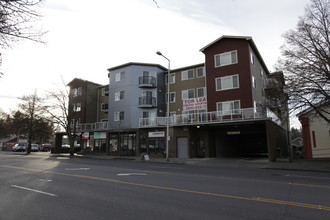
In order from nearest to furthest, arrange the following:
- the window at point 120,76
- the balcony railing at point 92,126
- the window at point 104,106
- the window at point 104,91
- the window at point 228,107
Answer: the window at point 228,107, the window at point 120,76, the balcony railing at point 92,126, the window at point 104,91, the window at point 104,106

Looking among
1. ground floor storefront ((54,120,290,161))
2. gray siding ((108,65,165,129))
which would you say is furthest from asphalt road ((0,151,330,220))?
gray siding ((108,65,165,129))

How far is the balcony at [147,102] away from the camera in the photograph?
35562mm

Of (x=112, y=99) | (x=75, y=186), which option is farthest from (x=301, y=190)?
(x=112, y=99)

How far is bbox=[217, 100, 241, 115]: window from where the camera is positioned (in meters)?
26.6

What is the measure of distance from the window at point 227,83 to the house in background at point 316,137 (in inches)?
307

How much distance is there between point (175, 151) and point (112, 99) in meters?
15.1

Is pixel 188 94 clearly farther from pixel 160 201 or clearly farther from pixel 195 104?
pixel 160 201

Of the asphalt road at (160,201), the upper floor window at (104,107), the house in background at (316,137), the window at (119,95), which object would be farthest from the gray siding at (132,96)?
the asphalt road at (160,201)

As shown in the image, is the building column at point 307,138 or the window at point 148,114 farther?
the window at point 148,114

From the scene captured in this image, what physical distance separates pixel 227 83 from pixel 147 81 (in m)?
12.7

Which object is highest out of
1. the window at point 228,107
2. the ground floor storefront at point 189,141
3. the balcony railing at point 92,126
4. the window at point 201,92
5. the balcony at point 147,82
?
the balcony at point 147,82

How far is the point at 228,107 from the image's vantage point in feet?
91.2

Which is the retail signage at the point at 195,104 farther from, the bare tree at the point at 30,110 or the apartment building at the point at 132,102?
the bare tree at the point at 30,110

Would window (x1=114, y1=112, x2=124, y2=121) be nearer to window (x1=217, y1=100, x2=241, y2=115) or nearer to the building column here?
window (x1=217, y1=100, x2=241, y2=115)
